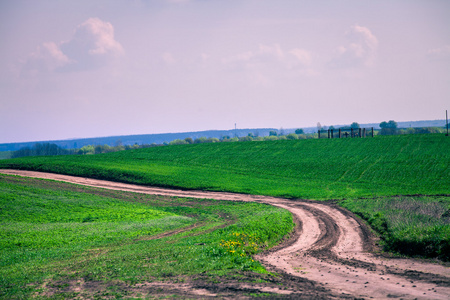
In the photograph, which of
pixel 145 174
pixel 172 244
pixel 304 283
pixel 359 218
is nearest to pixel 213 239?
pixel 172 244

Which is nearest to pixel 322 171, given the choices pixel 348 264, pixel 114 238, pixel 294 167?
pixel 294 167

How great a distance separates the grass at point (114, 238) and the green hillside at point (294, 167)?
10.8 metres

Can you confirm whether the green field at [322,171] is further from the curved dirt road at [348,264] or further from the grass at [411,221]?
the curved dirt road at [348,264]

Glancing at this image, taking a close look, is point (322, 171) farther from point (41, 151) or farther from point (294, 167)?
point (41, 151)

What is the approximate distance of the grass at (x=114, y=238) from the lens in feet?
58.0

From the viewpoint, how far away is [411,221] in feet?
98.1

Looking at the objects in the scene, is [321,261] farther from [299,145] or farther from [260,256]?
[299,145]

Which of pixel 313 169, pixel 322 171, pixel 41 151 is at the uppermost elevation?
pixel 41 151

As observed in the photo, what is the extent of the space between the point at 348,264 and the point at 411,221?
12505 mm

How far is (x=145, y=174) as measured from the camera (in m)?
62.2

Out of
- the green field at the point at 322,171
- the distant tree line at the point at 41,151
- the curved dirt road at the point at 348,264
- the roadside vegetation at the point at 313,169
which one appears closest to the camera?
the curved dirt road at the point at 348,264

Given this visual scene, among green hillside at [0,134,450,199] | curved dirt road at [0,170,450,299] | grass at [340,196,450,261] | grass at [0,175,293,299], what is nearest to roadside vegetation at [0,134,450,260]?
green hillside at [0,134,450,199]

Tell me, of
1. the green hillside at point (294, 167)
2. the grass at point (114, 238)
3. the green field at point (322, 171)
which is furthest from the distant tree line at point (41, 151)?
the grass at point (114, 238)

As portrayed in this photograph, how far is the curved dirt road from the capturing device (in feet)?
50.2
